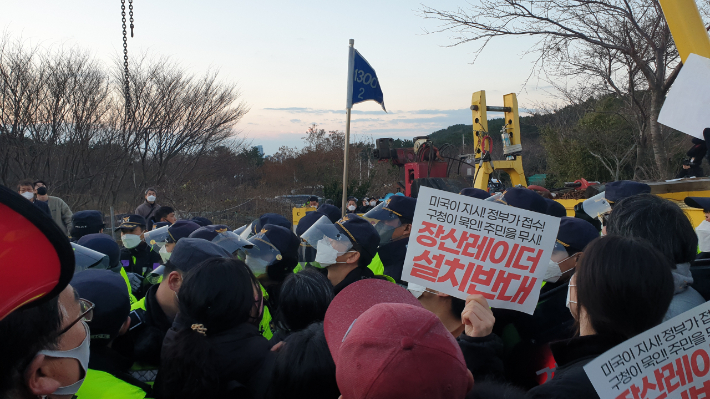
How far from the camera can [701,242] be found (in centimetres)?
344

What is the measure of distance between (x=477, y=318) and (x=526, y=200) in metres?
2.16

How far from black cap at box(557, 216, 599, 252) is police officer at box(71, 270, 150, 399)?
7.58 feet

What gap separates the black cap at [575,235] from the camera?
2713 millimetres

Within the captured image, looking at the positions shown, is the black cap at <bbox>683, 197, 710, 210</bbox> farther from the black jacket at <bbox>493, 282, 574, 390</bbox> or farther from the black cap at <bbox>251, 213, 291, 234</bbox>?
the black cap at <bbox>251, 213, 291, 234</bbox>

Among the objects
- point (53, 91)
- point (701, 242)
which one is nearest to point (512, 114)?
point (701, 242)

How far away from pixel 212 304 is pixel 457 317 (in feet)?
4.01

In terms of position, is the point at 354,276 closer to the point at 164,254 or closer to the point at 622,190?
the point at 164,254

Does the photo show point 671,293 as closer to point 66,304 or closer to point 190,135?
point 66,304

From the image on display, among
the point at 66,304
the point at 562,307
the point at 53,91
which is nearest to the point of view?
the point at 66,304

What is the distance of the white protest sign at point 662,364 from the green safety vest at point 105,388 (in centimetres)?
161

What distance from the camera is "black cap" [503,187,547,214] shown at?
12.3ft

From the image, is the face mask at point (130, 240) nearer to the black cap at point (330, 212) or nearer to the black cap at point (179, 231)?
the black cap at point (179, 231)

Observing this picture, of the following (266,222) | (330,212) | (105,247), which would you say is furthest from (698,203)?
(105,247)

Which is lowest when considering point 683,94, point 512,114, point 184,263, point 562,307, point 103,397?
point 103,397
